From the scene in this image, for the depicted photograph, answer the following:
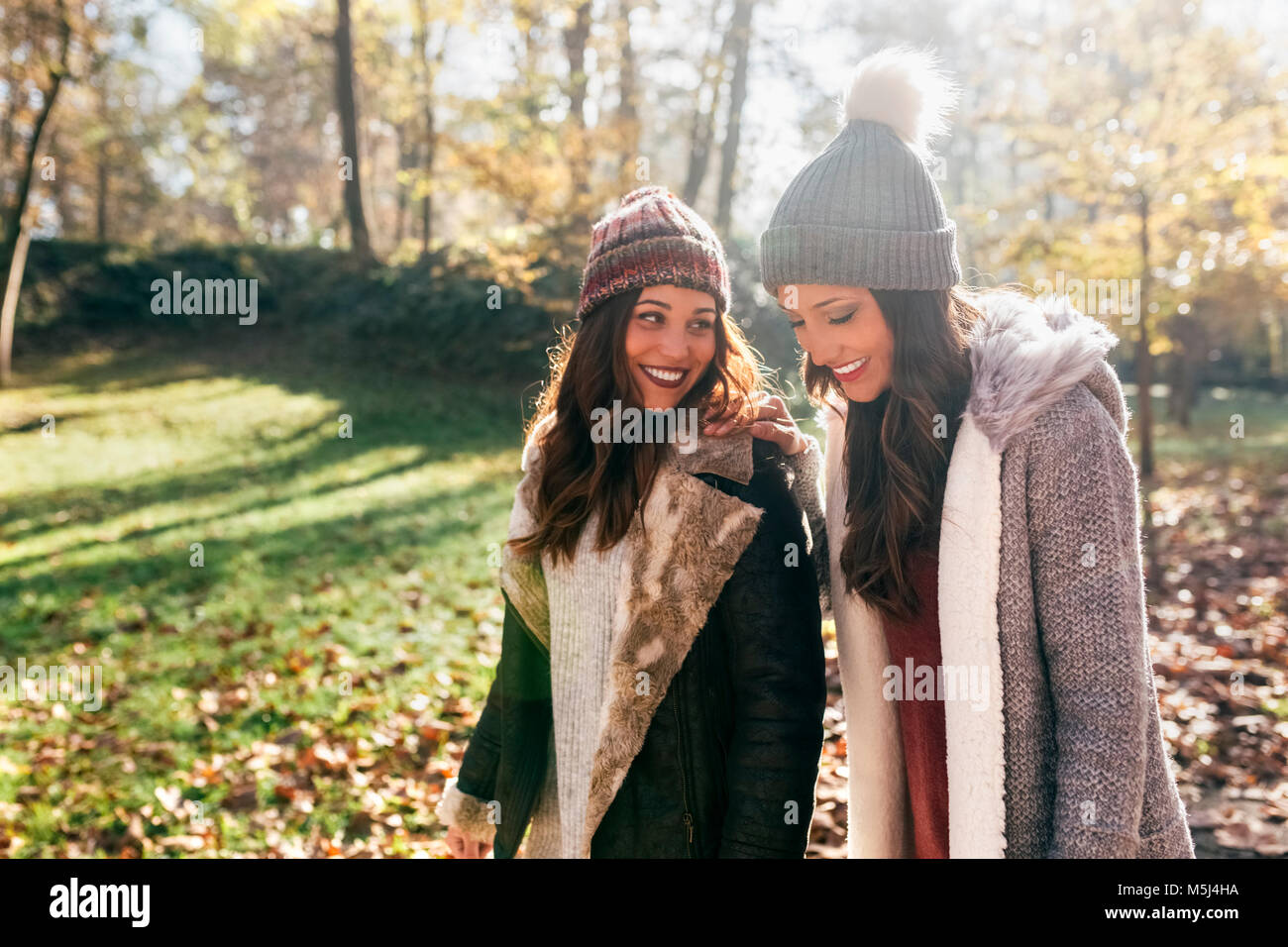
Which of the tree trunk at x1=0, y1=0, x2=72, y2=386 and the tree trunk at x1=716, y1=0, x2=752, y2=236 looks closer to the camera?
the tree trunk at x1=0, y1=0, x2=72, y2=386

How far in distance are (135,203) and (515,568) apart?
30.5 meters

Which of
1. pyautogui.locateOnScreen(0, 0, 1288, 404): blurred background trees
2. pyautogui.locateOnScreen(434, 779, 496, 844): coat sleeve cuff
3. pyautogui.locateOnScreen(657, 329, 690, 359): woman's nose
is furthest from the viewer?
pyautogui.locateOnScreen(0, 0, 1288, 404): blurred background trees

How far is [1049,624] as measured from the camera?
174 centimetres

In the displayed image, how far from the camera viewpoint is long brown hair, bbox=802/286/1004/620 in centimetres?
195

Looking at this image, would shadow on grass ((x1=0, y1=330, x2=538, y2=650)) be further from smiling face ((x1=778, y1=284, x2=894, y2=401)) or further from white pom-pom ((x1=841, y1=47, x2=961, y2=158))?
white pom-pom ((x1=841, y1=47, x2=961, y2=158))

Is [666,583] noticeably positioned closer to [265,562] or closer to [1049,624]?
[1049,624]

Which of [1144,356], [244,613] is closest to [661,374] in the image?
[244,613]

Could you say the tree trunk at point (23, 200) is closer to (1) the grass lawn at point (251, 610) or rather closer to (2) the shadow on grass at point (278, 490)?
(2) the shadow on grass at point (278, 490)

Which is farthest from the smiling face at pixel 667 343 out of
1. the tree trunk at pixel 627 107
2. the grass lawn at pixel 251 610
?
the tree trunk at pixel 627 107

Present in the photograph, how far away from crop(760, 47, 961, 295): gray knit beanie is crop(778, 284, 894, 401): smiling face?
4 centimetres

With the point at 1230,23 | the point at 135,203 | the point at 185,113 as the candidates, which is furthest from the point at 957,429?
the point at 135,203

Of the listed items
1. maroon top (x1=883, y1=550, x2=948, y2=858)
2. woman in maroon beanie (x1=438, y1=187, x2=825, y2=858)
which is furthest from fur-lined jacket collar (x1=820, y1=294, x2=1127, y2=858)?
woman in maroon beanie (x1=438, y1=187, x2=825, y2=858)

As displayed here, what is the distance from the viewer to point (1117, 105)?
9875 millimetres
